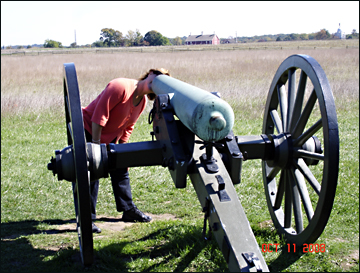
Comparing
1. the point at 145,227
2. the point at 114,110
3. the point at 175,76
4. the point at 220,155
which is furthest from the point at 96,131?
the point at 175,76

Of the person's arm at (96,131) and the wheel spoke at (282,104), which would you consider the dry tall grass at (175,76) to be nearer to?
the wheel spoke at (282,104)

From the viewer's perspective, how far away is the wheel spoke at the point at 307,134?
114 inches

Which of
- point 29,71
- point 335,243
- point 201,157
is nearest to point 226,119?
point 201,157

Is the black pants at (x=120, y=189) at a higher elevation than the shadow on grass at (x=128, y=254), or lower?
higher

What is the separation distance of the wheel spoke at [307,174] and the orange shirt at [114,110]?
1.78 meters

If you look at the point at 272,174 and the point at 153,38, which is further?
the point at 153,38

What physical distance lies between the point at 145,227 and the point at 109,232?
407 mm

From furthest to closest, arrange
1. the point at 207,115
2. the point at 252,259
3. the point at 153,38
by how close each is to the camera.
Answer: the point at 153,38
the point at 207,115
the point at 252,259

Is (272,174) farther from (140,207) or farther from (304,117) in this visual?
(140,207)

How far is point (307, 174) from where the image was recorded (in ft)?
9.87

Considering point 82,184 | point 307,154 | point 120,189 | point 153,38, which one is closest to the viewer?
point 82,184

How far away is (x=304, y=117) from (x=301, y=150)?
28 centimetres

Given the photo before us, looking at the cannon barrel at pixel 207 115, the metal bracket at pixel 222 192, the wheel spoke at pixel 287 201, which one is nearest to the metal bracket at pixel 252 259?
the metal bracket at pixel 222 192

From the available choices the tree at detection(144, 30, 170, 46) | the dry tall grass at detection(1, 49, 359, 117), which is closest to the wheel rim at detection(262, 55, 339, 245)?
the tree at detection(144, 30, 170, 46)
